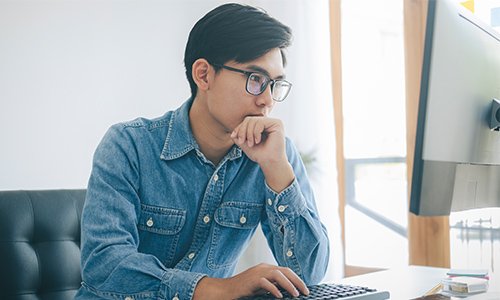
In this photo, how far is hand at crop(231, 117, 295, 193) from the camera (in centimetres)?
130

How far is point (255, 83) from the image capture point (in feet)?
4.51

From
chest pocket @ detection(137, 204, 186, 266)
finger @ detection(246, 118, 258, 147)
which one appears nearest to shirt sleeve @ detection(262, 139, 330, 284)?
finger @ detection(246, 118, 258, 147)

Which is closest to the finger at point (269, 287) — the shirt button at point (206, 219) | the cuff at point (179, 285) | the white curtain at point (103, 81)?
the cuff at point (179, 285)

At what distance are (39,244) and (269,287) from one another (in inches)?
32.7

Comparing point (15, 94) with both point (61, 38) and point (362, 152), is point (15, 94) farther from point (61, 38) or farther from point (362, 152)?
point (362, 152)

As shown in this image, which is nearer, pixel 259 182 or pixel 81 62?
pixel 259 182

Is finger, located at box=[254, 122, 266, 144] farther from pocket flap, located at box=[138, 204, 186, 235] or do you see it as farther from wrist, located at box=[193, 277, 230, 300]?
wrist, located at box=[193, 277, 230, 300]

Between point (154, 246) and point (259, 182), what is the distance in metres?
0.27

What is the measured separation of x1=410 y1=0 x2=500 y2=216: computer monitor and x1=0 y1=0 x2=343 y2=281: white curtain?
6.49 ft

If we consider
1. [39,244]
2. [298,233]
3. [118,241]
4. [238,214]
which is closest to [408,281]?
[298,233]

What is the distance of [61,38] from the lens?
2.75 metres

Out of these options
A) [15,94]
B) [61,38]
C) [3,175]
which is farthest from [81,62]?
[3,175]

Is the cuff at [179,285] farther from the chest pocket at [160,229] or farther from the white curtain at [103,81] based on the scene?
the white curtain at [103,81]

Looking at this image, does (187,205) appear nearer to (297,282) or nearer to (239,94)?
(239,94)
